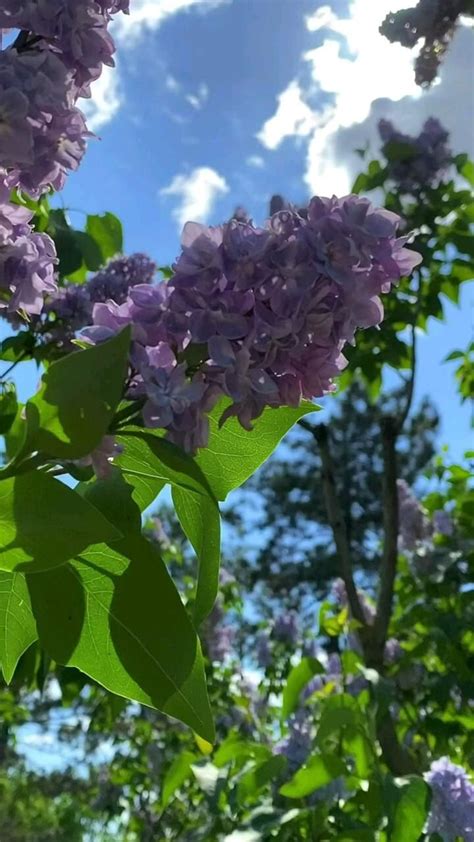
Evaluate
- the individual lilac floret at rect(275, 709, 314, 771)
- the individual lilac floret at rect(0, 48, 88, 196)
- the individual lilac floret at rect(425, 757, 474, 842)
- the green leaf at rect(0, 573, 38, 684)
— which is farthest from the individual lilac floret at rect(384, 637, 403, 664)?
the individual lilac floret at rect(0, 48, 88, 196)

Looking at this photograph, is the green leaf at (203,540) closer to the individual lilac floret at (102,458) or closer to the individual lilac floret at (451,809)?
the individual lilac floret at (102,458)

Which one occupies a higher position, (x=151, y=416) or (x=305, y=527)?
(x=305, y=527)

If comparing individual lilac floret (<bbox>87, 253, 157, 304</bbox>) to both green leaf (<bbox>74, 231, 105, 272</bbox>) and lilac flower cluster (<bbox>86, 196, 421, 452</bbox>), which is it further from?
lilac flower cluster (<bbox>86, 196, 421, 452</bbox>)

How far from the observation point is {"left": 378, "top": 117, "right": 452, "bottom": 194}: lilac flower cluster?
8.27 ft

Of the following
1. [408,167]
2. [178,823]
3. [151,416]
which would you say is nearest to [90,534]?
[151,416]

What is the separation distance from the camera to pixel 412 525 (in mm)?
3113

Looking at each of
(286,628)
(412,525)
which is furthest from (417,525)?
(286,628)

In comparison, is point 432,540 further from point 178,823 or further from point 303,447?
point 303,447

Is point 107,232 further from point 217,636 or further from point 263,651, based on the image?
point 263,651

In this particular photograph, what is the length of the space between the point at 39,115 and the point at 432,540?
247cm

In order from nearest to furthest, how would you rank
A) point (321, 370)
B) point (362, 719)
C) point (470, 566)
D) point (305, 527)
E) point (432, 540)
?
point (321, 370)
point (362, 719)
point (470, 566)
point (432, 540)
point (305, 527)

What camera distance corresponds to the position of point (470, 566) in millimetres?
2189

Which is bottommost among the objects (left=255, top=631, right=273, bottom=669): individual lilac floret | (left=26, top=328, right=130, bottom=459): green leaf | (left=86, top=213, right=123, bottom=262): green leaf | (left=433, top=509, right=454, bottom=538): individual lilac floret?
(left=26, top=328, right=130, bottom=459): green leaf

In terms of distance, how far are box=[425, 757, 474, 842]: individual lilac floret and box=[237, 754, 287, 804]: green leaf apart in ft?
0.87
